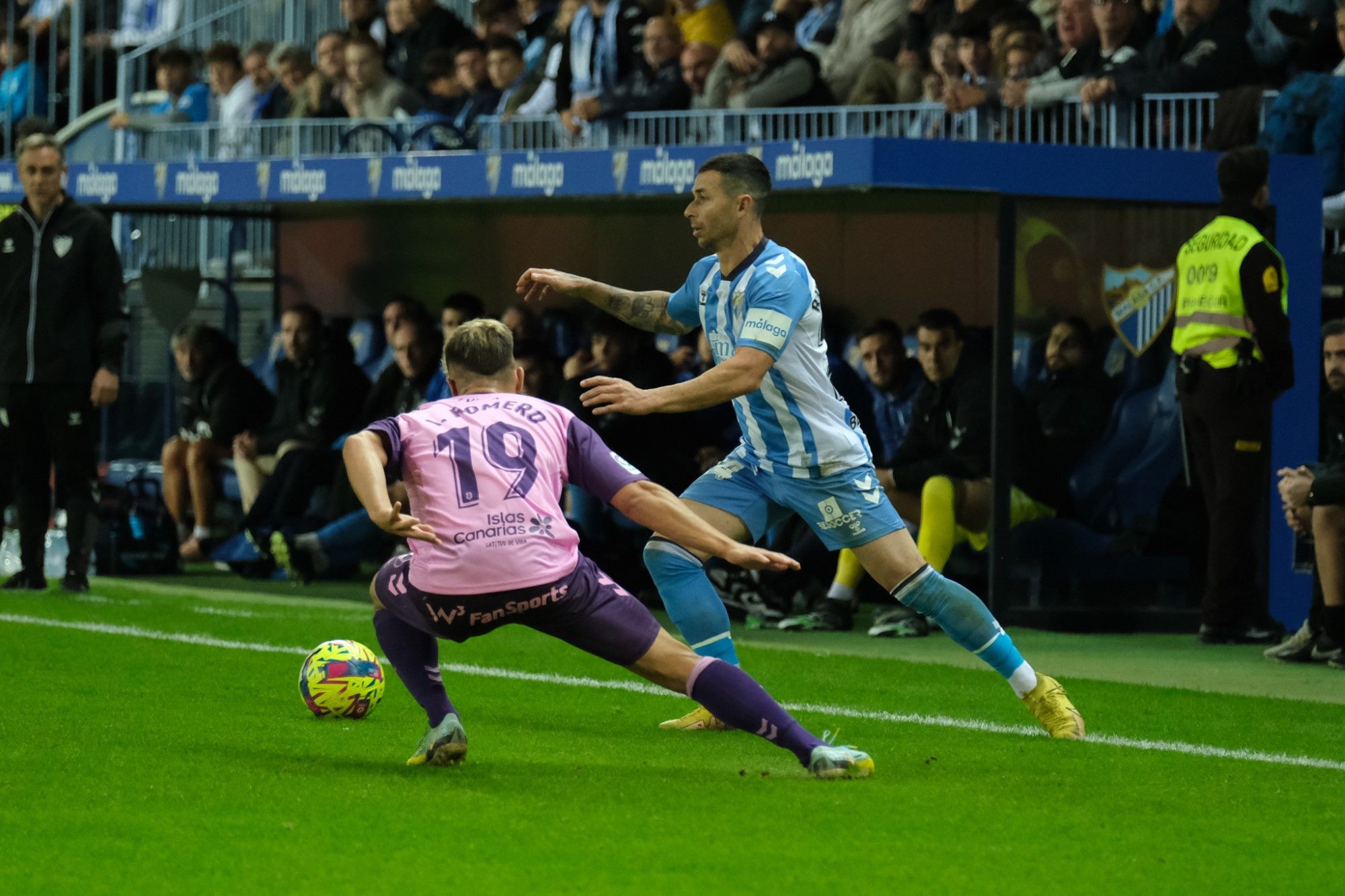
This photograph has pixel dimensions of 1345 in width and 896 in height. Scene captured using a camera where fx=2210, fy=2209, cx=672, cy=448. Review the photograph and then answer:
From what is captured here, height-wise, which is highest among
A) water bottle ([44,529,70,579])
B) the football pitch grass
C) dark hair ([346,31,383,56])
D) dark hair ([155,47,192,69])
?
dark hair ([155,47,192,69])

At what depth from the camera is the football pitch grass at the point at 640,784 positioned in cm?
485

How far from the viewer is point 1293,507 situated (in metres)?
9.66

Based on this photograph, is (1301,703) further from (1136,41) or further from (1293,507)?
(1136,41)

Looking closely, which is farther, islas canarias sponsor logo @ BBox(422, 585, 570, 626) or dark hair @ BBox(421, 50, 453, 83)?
dark hair @ BBox(421, 50, 453, 83)

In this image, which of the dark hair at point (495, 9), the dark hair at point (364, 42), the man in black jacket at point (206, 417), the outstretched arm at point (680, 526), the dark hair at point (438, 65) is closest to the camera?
the outstretched arm at point (680, 526)

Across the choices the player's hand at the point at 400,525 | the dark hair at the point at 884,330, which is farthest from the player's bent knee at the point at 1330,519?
the player's hand at the point at 400,525

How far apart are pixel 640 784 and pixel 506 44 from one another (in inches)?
445

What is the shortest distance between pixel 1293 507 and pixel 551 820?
521 centimetres

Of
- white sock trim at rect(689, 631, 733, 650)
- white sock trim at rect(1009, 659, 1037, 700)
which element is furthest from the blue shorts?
white sock trim at rect(1009, 659, 1037, 700)

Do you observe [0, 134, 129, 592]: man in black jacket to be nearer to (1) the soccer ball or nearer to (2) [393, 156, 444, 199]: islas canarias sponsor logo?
(2) [393, 156, 444, 199]: islas canarias sponsor logo

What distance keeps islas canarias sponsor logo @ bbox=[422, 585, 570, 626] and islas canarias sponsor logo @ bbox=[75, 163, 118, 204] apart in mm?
9916

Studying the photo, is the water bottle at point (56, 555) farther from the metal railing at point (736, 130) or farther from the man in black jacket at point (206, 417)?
the metal railing at point (736, 130)

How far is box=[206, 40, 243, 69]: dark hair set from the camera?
63.4 ft

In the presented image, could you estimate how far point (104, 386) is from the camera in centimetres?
1117
